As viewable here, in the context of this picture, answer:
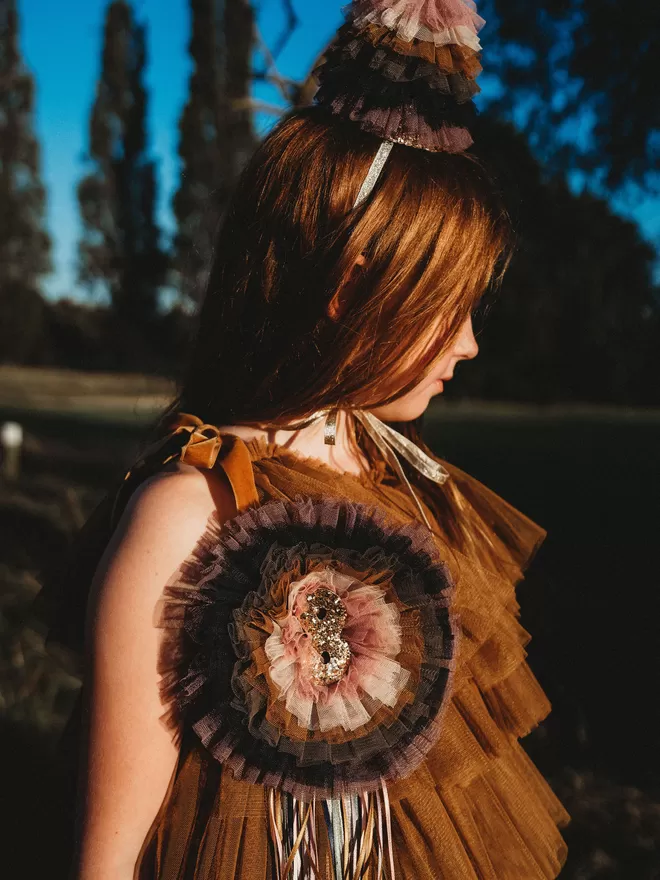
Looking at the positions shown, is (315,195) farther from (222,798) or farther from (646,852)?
(646,852)

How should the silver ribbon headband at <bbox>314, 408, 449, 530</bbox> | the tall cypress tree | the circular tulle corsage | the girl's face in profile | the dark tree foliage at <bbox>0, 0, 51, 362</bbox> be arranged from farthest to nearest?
the dark tree foliage at <bbox>0, 0, 51, 362</bbox>, the tall cypress tree, the silver ribbon headband at <bbox>314, 408, 449, 530</bbox>, the girl's face in profile, the circular tulle corsage

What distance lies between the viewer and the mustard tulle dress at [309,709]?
0.91 m

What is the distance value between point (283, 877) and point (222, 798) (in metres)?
0.13

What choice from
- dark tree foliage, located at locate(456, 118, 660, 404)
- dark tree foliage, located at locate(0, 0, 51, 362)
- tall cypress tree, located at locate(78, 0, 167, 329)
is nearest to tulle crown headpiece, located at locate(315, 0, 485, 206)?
dark tree foliage, located at locate(456, 118, 660, 404)

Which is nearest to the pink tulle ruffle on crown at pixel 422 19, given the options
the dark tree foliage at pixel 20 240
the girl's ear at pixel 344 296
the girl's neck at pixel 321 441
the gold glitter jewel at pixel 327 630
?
the girl's ear at pixel 344 296

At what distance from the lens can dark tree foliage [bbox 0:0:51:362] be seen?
70.5 ft

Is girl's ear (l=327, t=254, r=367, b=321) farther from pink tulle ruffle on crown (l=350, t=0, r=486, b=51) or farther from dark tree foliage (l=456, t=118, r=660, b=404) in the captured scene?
dark tree foliage (l=456, t=118, r=660, b=404)

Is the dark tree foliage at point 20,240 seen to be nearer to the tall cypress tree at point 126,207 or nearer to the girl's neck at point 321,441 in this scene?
the tall cypress tree at point 126,207

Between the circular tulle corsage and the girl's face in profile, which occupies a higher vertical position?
the girl's face in profile

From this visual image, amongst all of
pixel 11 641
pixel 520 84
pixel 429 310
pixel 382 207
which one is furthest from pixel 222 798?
pixel 11 641

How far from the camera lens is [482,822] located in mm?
1091

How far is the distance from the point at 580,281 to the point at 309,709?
2.15 meters

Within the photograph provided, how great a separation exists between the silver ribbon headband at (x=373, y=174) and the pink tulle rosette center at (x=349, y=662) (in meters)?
0.56

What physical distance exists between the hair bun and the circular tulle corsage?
60cm
